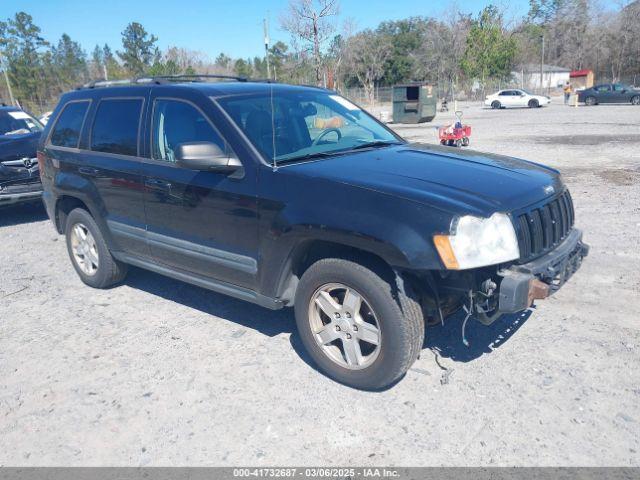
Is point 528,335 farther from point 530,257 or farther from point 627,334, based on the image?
point 530,257

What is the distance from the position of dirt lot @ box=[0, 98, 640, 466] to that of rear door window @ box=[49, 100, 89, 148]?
1510 mm

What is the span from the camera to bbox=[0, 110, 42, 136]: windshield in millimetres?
9012

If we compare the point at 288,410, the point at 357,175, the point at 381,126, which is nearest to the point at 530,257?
the point at 357,175

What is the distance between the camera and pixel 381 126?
4.86 meters

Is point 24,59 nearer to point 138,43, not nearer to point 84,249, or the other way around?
point 138,43

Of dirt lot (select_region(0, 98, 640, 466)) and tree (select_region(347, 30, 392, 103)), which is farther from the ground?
tree (select_region(347, 30, 392, 103))

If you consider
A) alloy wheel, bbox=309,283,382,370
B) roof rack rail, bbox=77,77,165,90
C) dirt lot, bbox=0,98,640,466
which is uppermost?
roof rack rail, bbox=77,77,165,90

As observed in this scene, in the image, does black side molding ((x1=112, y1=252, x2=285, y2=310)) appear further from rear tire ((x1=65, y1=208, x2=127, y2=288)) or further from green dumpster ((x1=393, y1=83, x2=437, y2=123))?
green dumpster ((x1=393, y1=83, x2=437, y2=123))

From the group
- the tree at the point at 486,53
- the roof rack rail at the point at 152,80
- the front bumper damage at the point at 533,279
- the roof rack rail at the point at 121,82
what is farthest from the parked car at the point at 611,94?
the roof rack rail at the point at 121,82

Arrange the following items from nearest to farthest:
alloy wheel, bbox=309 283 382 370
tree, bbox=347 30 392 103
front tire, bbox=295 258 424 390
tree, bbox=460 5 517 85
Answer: front tire, bbox=295 258 424 390, alloy wheel, bbox=309 283 382 370, tree, bbox=460 5 517 85, tree, bbox=347 30 392 103

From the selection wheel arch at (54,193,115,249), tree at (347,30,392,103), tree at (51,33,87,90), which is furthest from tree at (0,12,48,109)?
wheel arch at (54,193,115,249)

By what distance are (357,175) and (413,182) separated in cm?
35

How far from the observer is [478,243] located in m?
2.95

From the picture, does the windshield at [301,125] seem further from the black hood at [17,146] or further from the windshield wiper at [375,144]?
the black hood at [17,146]
